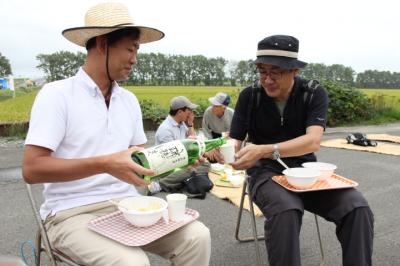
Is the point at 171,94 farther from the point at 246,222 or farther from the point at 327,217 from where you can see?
the point at 327,217

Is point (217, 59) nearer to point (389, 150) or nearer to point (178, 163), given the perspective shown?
point (389, 150)

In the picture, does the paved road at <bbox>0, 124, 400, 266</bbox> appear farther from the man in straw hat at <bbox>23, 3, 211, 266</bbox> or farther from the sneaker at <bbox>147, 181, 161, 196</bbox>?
the man in straw hat at <bbox>23, 3, 211, 266</bbox>

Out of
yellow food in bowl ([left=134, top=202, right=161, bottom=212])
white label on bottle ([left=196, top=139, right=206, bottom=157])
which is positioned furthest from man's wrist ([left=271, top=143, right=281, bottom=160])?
yellow food in bowl ([left=134, top=202, right=161, bottom=212])

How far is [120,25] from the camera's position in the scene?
205cm

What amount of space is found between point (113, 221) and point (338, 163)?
631 cm

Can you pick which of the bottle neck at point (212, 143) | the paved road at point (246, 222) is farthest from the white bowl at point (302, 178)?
the paved road at point (246, 222)

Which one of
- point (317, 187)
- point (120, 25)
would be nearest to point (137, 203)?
point (120, 25)

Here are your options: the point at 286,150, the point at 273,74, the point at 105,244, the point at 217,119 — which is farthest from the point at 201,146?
the point at 217,119

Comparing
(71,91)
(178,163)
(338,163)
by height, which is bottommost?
(338,163)

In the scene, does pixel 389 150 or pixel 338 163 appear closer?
pixel 338 163

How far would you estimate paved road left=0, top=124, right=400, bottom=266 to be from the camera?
341 centimetres

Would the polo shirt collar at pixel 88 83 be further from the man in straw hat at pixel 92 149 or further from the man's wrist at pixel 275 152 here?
the man's wrist at pixel 275 152

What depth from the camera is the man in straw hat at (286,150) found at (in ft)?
7.81

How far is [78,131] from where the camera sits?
2.04 metres
